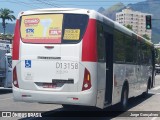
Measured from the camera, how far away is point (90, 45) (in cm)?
1023

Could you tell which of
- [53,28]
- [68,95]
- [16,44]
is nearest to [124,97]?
[68,95]

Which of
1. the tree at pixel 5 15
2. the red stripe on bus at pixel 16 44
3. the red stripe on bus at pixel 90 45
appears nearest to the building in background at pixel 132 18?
the tree at pixel 5 15

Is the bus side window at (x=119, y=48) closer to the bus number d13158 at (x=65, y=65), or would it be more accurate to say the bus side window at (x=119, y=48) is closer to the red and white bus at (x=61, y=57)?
the red and white bus at (x=61, y=57)

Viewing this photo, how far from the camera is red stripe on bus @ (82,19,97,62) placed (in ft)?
33.5

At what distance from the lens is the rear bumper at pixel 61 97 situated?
10117 mm

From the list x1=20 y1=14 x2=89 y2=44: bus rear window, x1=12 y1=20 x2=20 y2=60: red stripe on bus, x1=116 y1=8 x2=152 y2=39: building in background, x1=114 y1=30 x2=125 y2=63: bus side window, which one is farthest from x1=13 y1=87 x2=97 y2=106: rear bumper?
x1=116 y1=8 x2=152 y2=39: building in background

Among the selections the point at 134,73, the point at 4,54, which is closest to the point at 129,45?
the point at 134,73

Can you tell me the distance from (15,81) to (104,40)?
2.72m

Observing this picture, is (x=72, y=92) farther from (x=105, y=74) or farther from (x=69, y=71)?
(x=105, y=74)

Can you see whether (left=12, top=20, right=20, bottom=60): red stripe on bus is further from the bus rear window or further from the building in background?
the building in background

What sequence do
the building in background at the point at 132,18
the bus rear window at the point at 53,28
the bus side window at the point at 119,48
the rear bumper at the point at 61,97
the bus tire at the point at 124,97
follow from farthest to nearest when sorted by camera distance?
the building in background at the point at 132,18, the bus tire at the point at 124,97, the bus side window at the point at 119,48, the bus rear window at the point at 53,28, the rear bumper at the point at 61,97

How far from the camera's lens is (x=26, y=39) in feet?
35.7

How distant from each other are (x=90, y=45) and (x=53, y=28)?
3.83 feet

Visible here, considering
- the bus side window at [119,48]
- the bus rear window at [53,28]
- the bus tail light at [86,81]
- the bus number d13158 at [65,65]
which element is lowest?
the bus tail light at [86,81]
